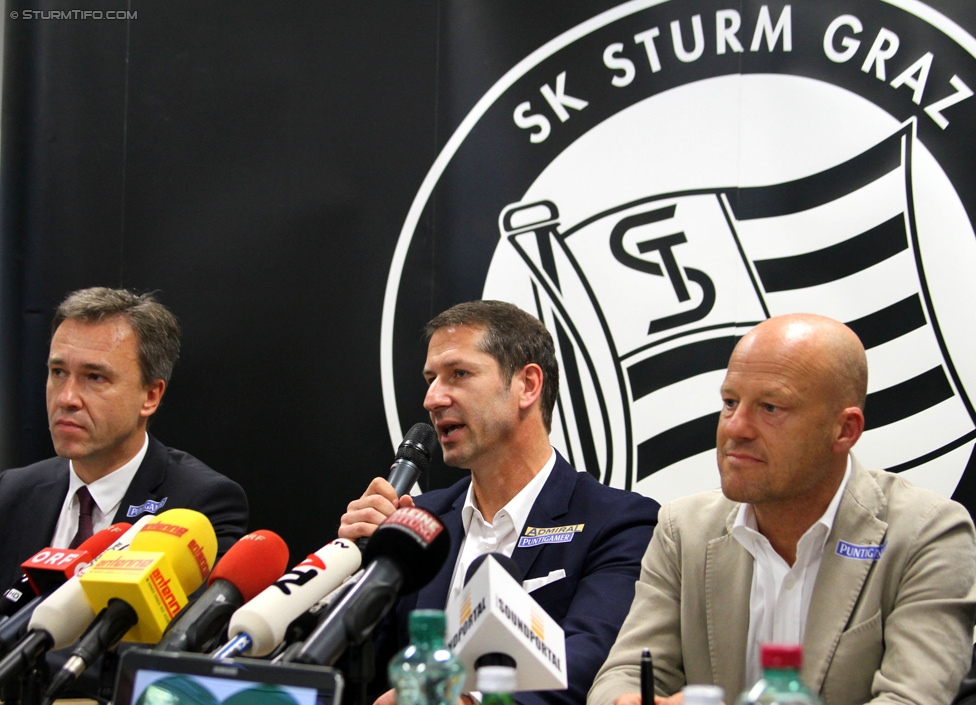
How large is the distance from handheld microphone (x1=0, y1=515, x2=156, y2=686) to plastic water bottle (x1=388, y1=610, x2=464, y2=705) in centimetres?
65

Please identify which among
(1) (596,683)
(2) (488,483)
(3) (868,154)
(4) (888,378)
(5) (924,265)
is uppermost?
(3) (868,154)

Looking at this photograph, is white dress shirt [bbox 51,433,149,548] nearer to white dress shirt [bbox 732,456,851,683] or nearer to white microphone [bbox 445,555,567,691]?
white microphone [bbox 445,555,567,691]

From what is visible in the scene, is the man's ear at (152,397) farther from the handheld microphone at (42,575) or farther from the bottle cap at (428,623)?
the bottle cap at (428,623)

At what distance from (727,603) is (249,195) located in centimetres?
223

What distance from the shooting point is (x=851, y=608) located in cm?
222

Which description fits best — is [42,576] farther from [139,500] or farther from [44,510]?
[44,510]

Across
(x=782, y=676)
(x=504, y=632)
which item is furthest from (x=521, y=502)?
(x=782, y=676)

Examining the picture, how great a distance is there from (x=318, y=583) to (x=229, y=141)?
229cm

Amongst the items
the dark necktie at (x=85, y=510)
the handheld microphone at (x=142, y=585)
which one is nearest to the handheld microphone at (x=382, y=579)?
the handheld microphone at (x=142, y=585)

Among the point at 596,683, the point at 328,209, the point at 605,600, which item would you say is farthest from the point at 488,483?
the point at 328,209

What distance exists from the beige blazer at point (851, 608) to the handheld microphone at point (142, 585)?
88cm

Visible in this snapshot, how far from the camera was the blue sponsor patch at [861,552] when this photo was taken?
7.37ft

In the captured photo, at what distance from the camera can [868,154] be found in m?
3.36

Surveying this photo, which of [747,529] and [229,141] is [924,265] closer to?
[747,529]
